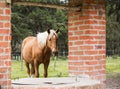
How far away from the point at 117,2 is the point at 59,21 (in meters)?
17.3

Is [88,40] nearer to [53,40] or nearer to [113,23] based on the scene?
[53,40]

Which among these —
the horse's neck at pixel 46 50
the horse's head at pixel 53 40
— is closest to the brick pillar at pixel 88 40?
the horse's head at pixel 53 40

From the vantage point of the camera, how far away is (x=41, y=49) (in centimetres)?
734

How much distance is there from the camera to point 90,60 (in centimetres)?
512

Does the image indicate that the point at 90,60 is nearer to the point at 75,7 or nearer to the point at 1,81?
the point at 75,7

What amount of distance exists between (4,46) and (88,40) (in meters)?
1.68

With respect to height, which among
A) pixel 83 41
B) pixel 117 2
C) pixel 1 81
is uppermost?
pixel 117 2

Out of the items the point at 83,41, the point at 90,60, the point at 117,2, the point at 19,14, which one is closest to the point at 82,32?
the point at 83,41

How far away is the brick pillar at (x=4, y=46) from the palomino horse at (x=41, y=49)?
8.74 ft

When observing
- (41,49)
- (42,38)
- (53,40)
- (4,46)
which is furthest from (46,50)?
(4,46)

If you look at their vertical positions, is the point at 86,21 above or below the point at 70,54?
above

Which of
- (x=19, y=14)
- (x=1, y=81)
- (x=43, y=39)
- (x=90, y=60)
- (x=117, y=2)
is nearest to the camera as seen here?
(x=1, y=81)

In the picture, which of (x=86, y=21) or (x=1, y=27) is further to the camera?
(x=86, y=21)

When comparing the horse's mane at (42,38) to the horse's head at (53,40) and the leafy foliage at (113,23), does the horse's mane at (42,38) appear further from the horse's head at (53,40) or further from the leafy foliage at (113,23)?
the leafy foliage at (113,23)
